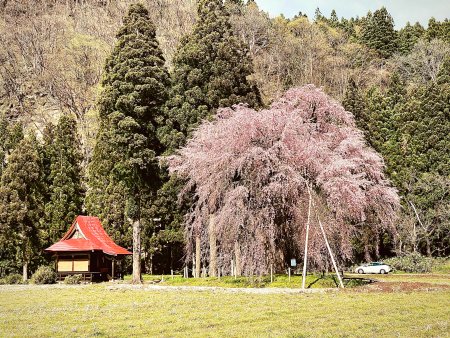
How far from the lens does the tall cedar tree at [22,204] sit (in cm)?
3725

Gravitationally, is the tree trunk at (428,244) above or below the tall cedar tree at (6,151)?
below

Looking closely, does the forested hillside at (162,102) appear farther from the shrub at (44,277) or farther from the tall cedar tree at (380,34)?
the shrub at (44,277)

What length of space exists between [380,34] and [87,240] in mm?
63397

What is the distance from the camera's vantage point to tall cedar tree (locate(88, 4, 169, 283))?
30.0 metres

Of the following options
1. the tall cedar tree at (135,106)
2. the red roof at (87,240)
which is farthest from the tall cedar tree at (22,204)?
the tall cedar tree at (135,106)

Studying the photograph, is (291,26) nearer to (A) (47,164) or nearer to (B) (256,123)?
(A) (47,164)

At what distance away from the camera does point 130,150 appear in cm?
3008

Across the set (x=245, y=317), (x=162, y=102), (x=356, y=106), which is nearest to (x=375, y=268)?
(x=356, y=106)

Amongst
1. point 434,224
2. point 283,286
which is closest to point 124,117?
point 283,286

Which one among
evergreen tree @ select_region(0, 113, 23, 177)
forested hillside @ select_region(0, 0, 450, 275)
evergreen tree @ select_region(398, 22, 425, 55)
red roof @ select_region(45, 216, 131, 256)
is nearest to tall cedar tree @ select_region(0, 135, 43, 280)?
forested hillside @ select_region(0, 0, 450, 275)

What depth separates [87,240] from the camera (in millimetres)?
35438

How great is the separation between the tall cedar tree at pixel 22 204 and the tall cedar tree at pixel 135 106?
36.1 feet

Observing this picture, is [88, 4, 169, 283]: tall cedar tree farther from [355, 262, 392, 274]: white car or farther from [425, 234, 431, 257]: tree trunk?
[425, 234, 431, 257]: tree trunk

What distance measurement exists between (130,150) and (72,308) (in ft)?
51.8
